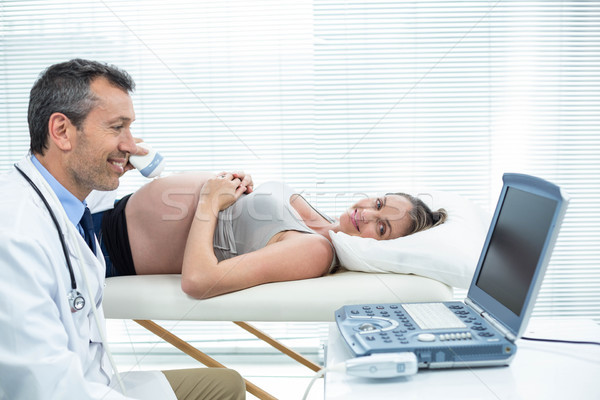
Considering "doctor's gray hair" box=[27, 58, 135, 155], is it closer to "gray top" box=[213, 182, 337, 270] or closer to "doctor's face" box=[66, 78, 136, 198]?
"doctor's face" box=[66, 78, 136, 198]

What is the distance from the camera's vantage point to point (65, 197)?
1.05m

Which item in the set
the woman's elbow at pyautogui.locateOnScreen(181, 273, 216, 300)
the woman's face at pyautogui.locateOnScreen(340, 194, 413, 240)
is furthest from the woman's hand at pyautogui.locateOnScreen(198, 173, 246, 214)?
the woman's face at pyautogui.locateOnScreen(340, 194, 413, 240)

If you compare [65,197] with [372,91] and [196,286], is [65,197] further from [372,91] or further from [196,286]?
[372,91]

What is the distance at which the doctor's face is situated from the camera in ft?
3.43

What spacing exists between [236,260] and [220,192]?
1.06 feet

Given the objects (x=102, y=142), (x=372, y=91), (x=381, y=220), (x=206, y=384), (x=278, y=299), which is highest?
(x=372, y=91)

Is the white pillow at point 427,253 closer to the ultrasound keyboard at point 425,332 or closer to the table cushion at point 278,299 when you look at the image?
the table cushion at point 278,299

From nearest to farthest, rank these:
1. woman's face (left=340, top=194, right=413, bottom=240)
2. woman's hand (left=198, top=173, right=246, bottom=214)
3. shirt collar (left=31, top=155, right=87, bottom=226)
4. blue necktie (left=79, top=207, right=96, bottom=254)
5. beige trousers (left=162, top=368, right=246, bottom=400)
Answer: shirt collar (left=31, top=155, right=87, bottom=226) → blue necktie (left=79, top=207, right=96, bottom=254) → beige trousers (left=162, top=368, right=246, bottom=400) → woman's hand (left=198, top=173, right=246, bottom=214) → woman's face (left=340, top=194, right=413, bottom=240)

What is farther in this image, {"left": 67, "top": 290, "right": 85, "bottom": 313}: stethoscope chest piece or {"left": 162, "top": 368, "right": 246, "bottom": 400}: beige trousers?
{"left": 162, "top": 368, "right": 246, "bottom": 400}: beige trousers

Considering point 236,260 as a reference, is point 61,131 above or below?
above

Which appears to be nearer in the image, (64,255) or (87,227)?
(64,255)

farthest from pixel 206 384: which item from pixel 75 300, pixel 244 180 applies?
pixel 244 180

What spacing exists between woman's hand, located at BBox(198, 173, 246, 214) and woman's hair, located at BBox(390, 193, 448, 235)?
0.58 metres

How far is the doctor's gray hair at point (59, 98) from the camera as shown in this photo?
1031 mm
